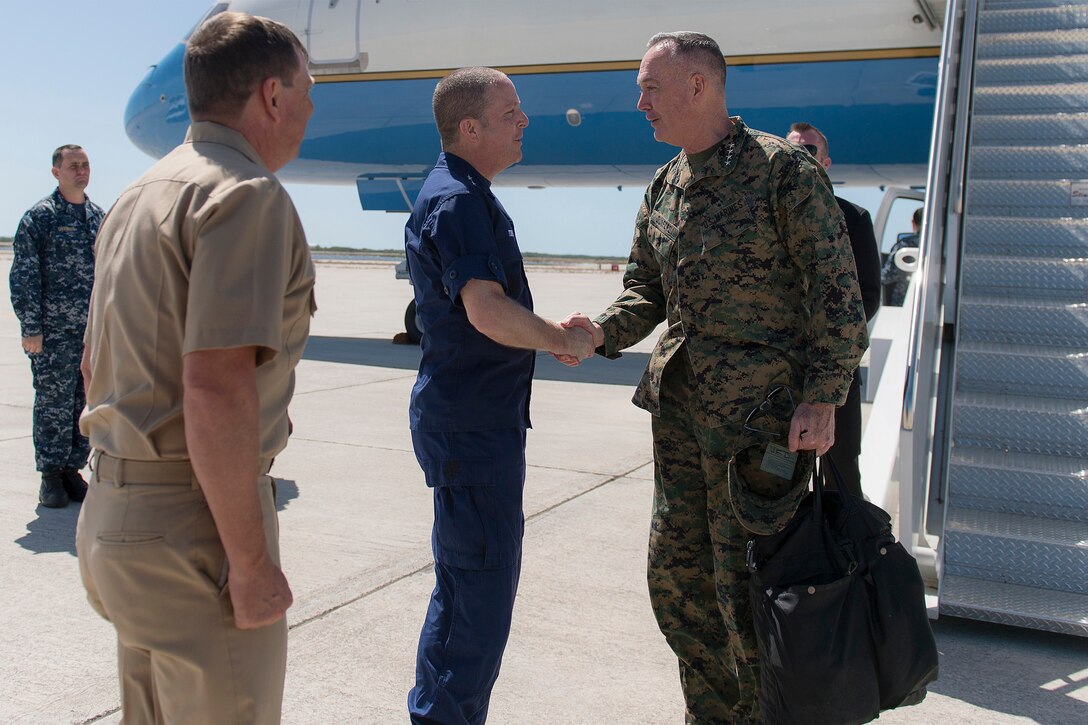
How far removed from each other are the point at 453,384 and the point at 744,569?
2.85 feet

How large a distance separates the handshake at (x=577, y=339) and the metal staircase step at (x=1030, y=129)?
3779 mm

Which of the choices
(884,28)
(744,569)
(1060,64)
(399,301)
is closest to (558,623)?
(744,569)

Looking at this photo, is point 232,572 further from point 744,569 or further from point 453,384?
point 744,569

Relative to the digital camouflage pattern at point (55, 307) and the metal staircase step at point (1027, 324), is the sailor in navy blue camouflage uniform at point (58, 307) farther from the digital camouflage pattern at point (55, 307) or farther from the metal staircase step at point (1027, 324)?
the metal staircase step at point (1027, 324)

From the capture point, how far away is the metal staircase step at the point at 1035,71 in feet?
20.4

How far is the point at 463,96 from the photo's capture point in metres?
2.61

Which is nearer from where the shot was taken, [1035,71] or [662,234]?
[662,234]

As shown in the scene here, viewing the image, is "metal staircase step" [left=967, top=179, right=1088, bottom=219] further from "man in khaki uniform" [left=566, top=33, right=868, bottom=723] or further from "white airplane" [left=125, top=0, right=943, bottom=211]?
"white airplane" [left=125, top=0, right=943, bottom=211]

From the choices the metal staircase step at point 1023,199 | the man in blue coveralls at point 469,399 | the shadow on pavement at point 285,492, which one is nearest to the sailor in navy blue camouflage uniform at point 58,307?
the shadow on pavement at point 285,492

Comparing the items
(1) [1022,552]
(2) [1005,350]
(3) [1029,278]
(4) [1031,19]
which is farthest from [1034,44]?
(1) [1022,552]

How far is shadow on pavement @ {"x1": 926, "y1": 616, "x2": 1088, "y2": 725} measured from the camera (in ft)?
9.97

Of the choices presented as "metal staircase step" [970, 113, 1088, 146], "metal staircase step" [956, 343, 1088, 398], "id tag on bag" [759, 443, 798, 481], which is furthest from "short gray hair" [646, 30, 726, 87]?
"metal staircase step" [970, 113, 1088, 146]

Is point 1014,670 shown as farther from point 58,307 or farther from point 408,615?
point 58,307

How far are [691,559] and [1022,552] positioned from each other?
5.73 ft
